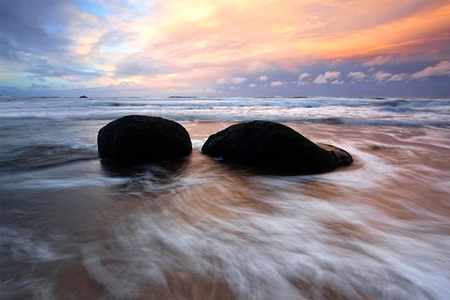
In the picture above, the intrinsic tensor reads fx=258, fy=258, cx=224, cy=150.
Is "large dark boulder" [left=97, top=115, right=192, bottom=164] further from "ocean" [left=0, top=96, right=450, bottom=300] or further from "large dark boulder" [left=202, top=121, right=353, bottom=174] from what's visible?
"large dark boulder" [left=202, top=121, right=353, bottom=174]

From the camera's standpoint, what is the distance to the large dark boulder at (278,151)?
11.6 feet

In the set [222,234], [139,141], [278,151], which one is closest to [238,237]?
[222,234]

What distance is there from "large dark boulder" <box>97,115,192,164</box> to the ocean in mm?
441

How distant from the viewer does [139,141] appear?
159 inches

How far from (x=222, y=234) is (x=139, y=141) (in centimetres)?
255

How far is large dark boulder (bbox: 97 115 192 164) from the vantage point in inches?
159

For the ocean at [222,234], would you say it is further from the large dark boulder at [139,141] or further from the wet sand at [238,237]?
the large dark boulder at [139,141]

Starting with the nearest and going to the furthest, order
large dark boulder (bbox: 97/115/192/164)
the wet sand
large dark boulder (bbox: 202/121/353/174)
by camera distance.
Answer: the wet sand
large dark boulder (bbox: 202/121/353/174)
large dark boulder (bbox: 97/115/192/164)

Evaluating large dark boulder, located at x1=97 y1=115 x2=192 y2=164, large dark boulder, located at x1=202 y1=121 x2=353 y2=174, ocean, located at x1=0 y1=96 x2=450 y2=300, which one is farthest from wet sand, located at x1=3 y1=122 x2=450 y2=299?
large dark boulder, located at x1=97 y1=115 x2=192 y2=164

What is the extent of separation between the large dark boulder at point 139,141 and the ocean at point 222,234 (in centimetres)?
44

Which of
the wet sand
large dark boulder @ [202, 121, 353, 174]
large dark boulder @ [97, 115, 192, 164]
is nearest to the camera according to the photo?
the wet sand

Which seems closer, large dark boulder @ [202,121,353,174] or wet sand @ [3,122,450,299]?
wet sand @ [3,122,450,299]

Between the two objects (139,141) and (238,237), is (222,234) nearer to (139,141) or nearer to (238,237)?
(238,237)

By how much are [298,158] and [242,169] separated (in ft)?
2.57
